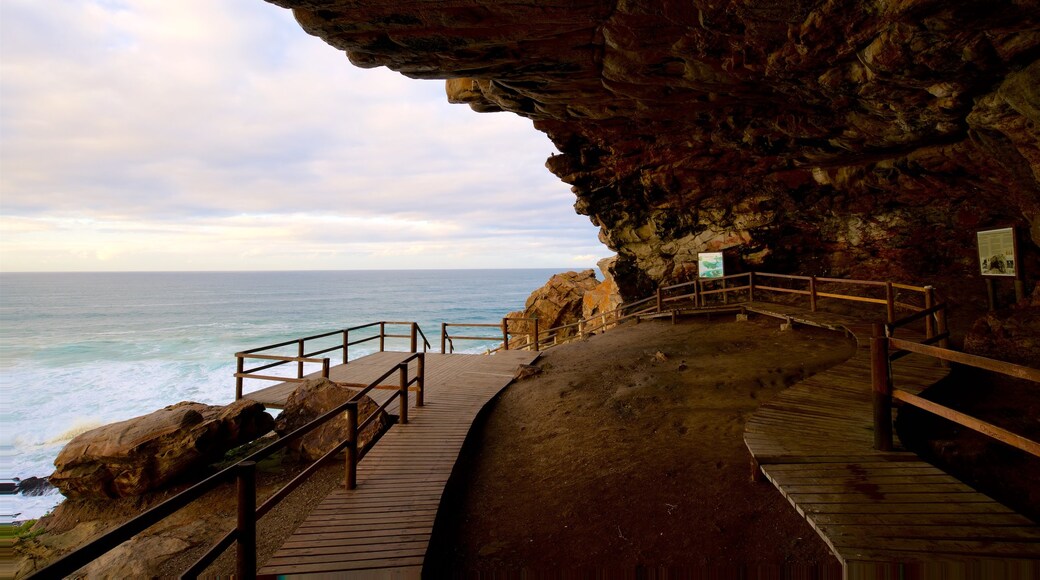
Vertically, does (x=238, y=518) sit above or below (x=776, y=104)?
below

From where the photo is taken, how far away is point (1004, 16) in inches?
180

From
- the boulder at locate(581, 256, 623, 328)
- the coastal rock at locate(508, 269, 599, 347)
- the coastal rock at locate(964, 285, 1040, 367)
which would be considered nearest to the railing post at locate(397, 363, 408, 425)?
the coastal rock at locate(964, 285, 1040, 367)

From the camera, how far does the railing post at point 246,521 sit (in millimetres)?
2871

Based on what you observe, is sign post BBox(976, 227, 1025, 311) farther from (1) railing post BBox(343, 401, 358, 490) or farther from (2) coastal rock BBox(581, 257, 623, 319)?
(2) coastal rock BBox(581, 257, 623, 319)

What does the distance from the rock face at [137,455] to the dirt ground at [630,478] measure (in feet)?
14.3

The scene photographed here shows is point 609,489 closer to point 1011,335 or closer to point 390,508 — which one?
point 390,508

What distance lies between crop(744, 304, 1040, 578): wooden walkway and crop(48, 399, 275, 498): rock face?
7.87m

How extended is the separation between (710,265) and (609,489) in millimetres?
12834

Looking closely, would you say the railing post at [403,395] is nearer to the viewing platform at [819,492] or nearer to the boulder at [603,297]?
the viewing platform at [819,492]

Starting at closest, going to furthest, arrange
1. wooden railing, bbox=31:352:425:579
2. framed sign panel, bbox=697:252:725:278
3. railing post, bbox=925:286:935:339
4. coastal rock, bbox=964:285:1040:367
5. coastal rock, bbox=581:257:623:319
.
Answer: wooden railing, bbox=31:352:425:579 < coastal rock, bbox=964:285:1040:367 < railing post, bbox=925:286:935:339 < framed sign panel, bbox=697:252:725:278 < coastal rock, bbox=581:257:623:319

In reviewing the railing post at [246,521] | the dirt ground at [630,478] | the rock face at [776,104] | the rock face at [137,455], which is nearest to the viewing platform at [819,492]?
the railing post at [246,521]

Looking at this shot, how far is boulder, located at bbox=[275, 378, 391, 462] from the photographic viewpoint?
6.91 m

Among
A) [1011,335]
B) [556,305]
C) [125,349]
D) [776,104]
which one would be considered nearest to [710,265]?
[776,104]

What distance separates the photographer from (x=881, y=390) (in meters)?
4.00
